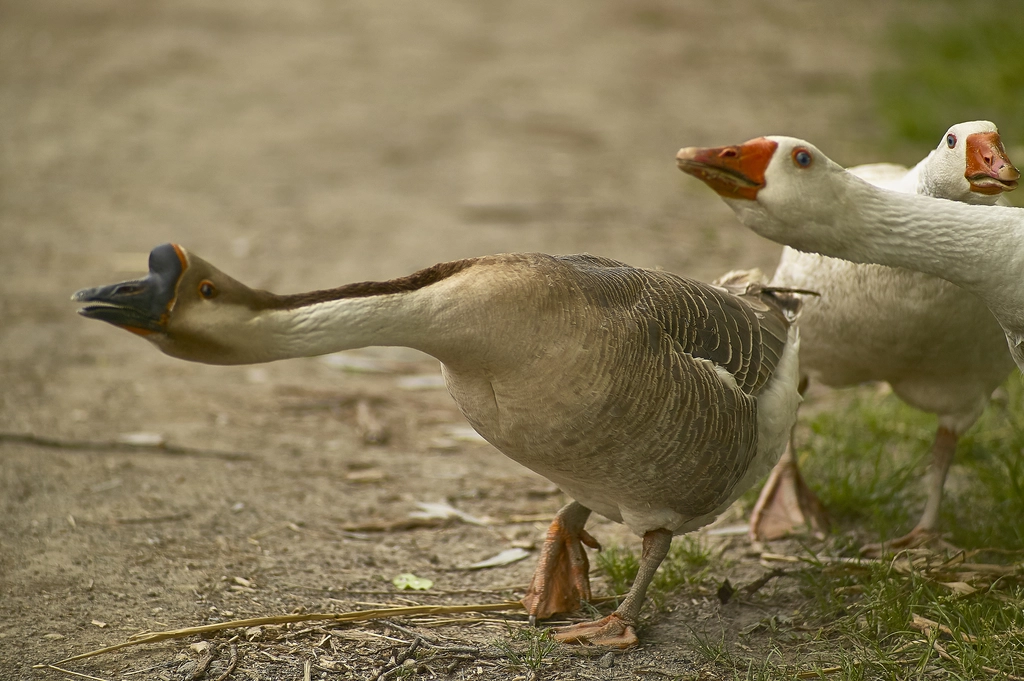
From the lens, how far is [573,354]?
9.09 ft

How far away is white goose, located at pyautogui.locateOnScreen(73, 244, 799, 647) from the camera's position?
2381 mm

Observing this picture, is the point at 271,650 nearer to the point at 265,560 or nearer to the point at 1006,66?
the point at 265,560

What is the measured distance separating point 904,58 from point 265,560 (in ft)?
30.0

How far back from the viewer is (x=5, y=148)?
8.29 metres

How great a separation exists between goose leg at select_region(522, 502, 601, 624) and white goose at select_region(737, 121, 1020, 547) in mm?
901

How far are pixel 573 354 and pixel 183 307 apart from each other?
1.02m

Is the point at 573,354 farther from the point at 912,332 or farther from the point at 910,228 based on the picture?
the point at 912,332

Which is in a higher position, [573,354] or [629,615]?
[573,354]

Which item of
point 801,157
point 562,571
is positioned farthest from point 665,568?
point 801,157

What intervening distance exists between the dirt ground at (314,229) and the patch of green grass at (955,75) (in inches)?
14.3

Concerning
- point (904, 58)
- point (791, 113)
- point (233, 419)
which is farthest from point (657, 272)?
point (904, 58)

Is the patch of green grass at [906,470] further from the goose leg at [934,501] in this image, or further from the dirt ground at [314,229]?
the dirt ground at [314,229]

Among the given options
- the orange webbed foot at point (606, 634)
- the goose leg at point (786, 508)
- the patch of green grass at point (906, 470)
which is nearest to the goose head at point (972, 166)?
the goose leg at point (786, 508)

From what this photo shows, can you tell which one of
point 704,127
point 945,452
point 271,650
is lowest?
point 271,650
